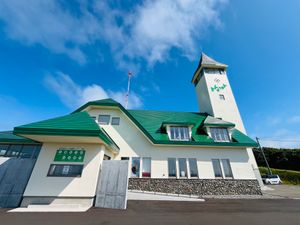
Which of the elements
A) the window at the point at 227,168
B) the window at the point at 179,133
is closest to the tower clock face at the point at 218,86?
the window at the point at 179,133

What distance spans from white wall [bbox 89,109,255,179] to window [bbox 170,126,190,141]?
0.87 meters

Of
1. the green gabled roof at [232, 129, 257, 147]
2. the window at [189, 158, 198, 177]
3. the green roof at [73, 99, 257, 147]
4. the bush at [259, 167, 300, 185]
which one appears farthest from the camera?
the bush at [259, 167, 300, 185]

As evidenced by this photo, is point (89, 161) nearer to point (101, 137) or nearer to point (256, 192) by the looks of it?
point (101, 137)

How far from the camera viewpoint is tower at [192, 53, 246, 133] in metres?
19.8

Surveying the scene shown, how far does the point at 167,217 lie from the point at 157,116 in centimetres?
1238

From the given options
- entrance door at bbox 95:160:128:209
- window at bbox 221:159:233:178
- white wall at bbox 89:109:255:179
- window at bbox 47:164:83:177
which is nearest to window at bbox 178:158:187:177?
white wall at bbox 89:109:255:179

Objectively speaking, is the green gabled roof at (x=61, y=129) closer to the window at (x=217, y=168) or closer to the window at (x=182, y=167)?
the window at (x=182, y=167)

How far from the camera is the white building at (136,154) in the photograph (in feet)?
27.9

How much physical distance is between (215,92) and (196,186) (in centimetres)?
1334

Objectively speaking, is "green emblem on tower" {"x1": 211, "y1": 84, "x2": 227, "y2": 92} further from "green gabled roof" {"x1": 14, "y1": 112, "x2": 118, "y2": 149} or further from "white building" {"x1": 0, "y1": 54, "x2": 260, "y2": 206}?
"green gabled roof" {"x1": 14, "y1": 112, "x2": 118, "y2": 149}

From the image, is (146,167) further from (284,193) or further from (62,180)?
(284,193)

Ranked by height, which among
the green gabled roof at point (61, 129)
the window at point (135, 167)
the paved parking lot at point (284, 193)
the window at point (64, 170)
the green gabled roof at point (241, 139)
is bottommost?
the paved parking lot at point (284, 193)

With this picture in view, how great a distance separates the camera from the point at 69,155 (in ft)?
30.5

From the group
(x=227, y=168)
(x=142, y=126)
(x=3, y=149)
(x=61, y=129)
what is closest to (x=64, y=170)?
(x=61, y=129)
